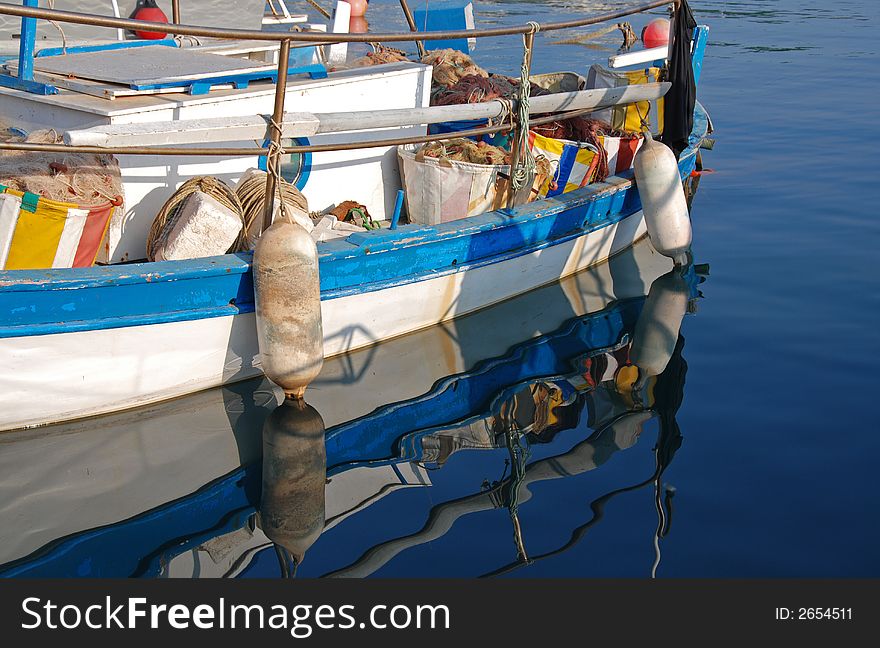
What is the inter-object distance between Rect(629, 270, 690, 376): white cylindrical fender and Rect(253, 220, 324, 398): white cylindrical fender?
2.30 metres

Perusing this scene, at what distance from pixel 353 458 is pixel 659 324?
2.98 metres

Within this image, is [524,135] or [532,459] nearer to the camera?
[532,459]

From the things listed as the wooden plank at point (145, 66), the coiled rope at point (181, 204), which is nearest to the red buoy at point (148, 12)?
the wooden plank at point (145, 66)

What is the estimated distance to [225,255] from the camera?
5605mm

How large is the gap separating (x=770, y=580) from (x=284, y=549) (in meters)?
2.14

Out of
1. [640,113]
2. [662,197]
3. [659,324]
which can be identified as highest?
[640,113]

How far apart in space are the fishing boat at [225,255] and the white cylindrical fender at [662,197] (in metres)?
0.25

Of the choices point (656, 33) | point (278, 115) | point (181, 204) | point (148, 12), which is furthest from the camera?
point (656, 33)

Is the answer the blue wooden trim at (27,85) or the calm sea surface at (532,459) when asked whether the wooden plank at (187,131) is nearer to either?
the blue wooden trim at (27,85)

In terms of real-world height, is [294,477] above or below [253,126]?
below

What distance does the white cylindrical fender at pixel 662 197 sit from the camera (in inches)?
297

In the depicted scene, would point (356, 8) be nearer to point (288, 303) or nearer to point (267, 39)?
point (267, 39)

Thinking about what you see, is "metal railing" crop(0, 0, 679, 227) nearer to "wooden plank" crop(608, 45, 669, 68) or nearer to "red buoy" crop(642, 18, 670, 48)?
"wooden plank" crop(608, 45, 669, 68)

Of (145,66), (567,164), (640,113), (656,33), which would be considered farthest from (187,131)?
(656,33)
